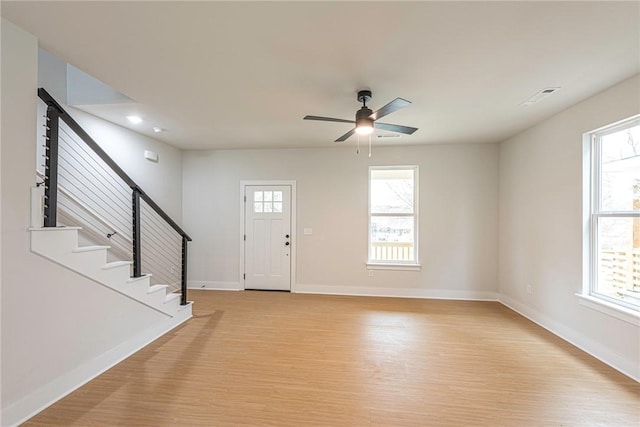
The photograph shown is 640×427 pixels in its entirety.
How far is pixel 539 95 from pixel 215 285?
5577 mm

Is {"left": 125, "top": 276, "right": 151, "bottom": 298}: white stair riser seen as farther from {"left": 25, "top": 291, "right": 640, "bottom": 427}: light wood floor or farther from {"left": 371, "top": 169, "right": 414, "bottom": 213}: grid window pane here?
{"left": 371, "top": 169, "right": 414, "bottom": 213}: grid window pane

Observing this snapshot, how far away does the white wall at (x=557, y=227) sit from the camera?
2.56 metres

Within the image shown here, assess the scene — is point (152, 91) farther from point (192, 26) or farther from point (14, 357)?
point (14, 357)

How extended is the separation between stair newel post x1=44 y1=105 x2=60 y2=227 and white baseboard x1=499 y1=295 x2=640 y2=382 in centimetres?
491

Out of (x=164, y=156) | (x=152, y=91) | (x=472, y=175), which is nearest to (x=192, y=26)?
(x=152, y=91)

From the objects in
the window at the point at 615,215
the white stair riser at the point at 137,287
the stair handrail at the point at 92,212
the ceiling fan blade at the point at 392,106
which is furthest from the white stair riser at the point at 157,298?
Answer: the window at the point at 615,215

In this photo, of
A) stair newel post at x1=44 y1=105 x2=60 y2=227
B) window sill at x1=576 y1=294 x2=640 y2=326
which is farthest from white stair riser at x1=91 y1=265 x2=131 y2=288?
window sill at x1=576 y1=294 x2=640 y2=326

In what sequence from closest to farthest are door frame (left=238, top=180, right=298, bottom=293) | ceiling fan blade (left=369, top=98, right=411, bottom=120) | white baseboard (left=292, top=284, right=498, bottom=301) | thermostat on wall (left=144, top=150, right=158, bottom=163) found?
1. ceiling fan blade (left=369, top=98, right=411, bottom=120)
2. thermostat on wall (left=144, top=150, right=158, bottom=163)
3. white baseboard (left=292, top=284, right=498, bottom=301)
4. door frame (left=238, top=180, right=298, bottom=293)

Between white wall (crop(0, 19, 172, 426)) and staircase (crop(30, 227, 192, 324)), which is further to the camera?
staircase (crop(30, 227, 192, 324))

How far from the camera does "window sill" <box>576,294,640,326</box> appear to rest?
2.38 metres

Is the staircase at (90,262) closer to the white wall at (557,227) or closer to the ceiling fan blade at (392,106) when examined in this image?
the ceiling fan blade at (392,106)

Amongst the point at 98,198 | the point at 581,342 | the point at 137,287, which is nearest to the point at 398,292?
the point at 581,342

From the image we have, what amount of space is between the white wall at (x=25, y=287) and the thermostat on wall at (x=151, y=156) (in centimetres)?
244

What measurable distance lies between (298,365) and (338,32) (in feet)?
9.12
